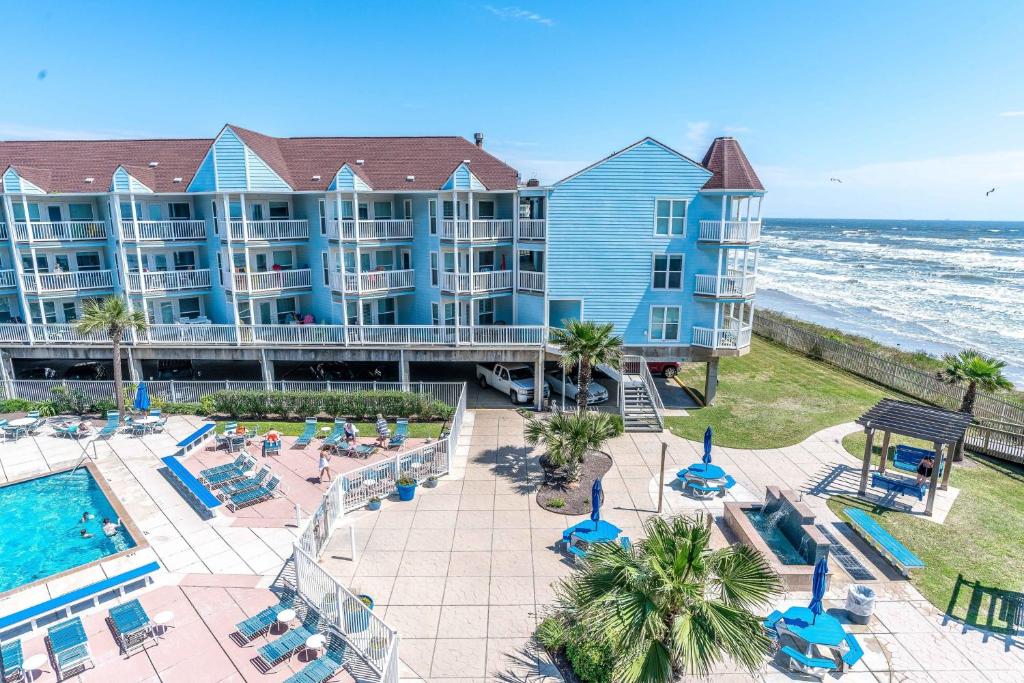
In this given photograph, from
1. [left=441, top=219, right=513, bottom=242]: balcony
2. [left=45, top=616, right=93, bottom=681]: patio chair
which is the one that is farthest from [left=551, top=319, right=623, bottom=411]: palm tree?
[left=45, top=616, right=93, bottom=681]: patio chair

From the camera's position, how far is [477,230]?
1065 inches

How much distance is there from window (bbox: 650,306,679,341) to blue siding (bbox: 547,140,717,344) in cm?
26

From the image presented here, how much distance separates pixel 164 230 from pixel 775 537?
28578mm

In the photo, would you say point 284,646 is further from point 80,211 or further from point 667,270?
point 80,211

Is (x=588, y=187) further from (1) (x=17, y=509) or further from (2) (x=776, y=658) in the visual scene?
(1) (x=17, y=509)

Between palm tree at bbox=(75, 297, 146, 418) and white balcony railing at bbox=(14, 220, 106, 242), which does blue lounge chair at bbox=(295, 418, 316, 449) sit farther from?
white balcony railing at bbox=(14, 220, 106, 242)

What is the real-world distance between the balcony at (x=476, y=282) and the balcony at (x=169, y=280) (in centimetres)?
1223

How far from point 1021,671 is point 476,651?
1053 cm

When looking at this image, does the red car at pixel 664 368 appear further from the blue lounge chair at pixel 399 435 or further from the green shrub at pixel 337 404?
the blue lounge chair at pixel 399 435

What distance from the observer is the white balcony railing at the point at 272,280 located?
2692 centimetres

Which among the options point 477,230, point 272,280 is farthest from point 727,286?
point 272,280

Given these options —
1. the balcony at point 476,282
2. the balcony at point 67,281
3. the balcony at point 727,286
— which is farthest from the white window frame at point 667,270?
the balcony at point 67,281

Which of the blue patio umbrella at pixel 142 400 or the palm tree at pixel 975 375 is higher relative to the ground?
the palm tree at pixel 975 375

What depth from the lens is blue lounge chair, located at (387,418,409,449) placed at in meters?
22.0
